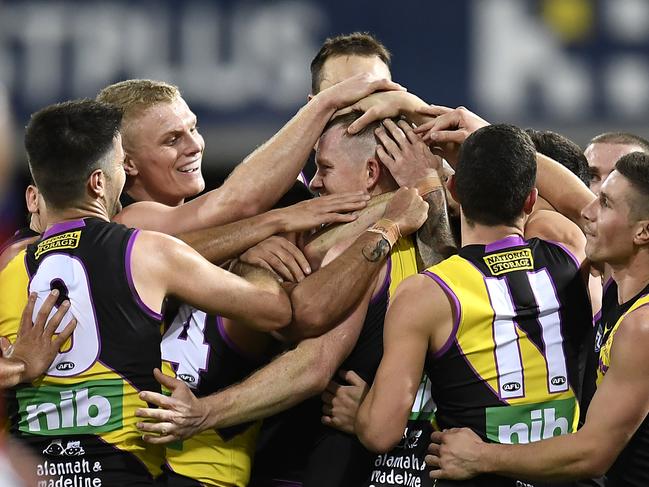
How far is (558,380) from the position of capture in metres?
4.35


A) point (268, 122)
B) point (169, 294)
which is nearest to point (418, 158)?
point (169, 294)

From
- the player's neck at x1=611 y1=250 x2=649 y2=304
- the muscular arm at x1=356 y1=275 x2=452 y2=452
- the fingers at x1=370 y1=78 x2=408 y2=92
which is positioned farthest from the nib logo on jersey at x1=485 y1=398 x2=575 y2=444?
the fingers at x1=370 y1=78 x2=408 y2=92

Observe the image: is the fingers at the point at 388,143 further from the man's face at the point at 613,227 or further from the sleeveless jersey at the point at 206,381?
the sleeveless jersey at the point at 206,381

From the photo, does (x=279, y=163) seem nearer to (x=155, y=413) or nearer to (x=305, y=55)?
(x=155, y=413)

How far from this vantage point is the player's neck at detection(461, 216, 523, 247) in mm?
4402

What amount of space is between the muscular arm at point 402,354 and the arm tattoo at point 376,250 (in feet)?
0.71

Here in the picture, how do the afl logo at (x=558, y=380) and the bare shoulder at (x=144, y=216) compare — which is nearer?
the afl logo at (x=558, y=380)

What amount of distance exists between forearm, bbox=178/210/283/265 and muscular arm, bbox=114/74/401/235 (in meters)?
0.12

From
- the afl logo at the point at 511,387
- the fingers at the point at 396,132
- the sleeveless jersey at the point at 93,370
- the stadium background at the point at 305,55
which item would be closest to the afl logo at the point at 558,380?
the afl logo at the point at 511,387

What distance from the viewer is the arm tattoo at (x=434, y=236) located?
15.4 feet

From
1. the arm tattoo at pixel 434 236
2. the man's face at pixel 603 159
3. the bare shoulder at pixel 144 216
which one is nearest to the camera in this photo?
the arm tattoo at pixel 434 236

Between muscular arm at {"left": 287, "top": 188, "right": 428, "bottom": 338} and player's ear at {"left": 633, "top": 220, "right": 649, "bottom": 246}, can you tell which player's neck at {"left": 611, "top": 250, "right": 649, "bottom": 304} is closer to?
player's ear at {"left": 633, "top": 220, "right": 649, "bottom": 246}

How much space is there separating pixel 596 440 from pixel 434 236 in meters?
1.10

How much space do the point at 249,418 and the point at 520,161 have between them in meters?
1.48
